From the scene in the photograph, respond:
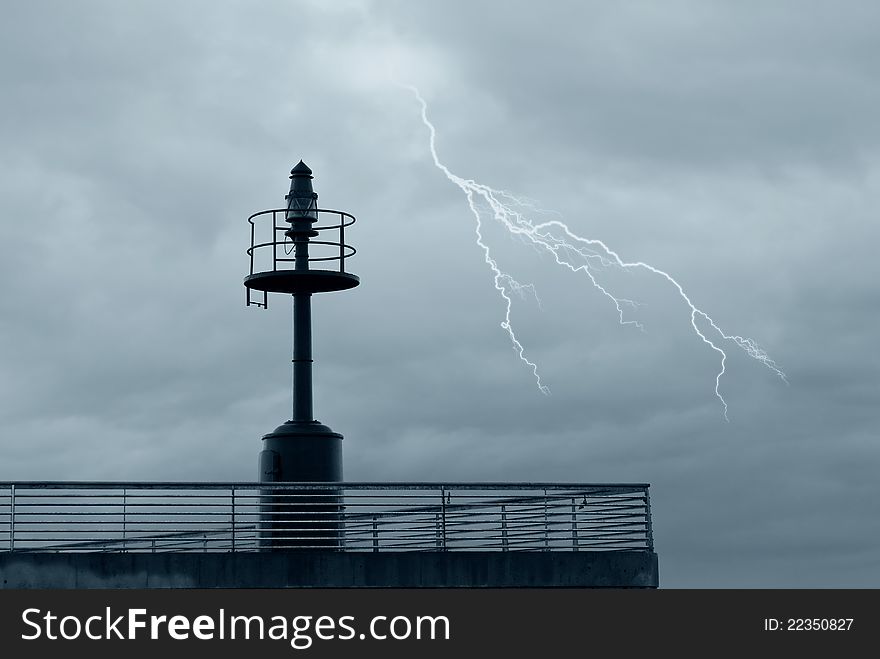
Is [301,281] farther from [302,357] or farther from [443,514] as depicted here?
[443,514]

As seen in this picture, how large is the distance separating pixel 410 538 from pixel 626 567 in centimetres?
372

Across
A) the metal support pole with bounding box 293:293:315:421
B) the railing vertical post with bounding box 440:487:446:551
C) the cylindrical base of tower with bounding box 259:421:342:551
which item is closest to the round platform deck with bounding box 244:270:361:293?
the metal support pole with bounding box 293:293:315:421

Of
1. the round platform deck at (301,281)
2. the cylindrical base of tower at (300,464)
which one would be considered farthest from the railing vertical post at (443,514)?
the round platform deck at (301,281)

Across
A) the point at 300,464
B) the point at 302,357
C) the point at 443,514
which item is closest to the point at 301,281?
the point at 302,357

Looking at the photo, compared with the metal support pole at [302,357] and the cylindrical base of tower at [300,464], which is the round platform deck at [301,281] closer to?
the metal support pole at [302,357]

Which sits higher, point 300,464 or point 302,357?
point 302,357

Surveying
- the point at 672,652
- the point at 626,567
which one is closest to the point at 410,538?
the point at 626,567

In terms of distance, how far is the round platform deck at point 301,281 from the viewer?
2823cm

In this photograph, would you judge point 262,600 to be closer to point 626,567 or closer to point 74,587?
point 74,587

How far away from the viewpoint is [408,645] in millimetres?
21641

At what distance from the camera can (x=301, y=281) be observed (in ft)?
93.4

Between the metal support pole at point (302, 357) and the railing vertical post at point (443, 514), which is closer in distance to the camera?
the railing vertical post at point (443, 514)

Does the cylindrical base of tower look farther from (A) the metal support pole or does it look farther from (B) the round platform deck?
(B) the round platform deck

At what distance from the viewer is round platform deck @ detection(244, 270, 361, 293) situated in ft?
92.6
